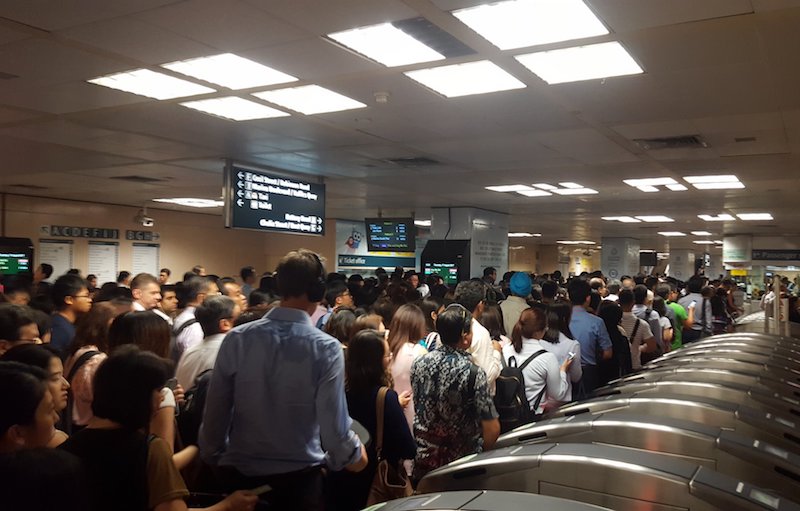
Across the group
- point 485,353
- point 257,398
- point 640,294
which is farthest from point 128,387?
point 640,294

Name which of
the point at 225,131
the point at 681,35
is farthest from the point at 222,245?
the point at 681,35

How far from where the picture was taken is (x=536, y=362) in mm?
4340

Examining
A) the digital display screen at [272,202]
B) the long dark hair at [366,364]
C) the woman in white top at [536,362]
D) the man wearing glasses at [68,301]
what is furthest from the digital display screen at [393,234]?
the long dark hair at [366,364]

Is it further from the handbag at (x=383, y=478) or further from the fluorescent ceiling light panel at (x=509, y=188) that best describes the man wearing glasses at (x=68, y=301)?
the fluorescent ceiling light panel at (x=509, y=188)

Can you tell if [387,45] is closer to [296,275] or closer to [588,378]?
[296,275]

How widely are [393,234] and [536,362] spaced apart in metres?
9.58

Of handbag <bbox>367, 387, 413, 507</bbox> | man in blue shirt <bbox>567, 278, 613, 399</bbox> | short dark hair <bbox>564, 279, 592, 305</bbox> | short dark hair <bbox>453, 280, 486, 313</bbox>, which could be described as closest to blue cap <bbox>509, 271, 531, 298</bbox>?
short dark hair <bbox>564, 279, 592, 305</bbox>

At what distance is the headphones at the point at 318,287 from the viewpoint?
2486 millimetres

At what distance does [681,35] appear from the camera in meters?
3.37

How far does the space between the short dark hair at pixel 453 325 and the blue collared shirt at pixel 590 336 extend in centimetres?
273

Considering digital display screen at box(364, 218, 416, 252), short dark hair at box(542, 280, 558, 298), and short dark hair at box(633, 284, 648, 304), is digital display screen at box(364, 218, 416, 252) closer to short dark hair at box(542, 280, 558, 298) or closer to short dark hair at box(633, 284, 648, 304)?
short dark hair at box(633, 284, 648, 304)

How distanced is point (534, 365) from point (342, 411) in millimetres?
2316

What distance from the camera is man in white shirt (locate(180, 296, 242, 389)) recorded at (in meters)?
3.63

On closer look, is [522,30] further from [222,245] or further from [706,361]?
[222,245]
